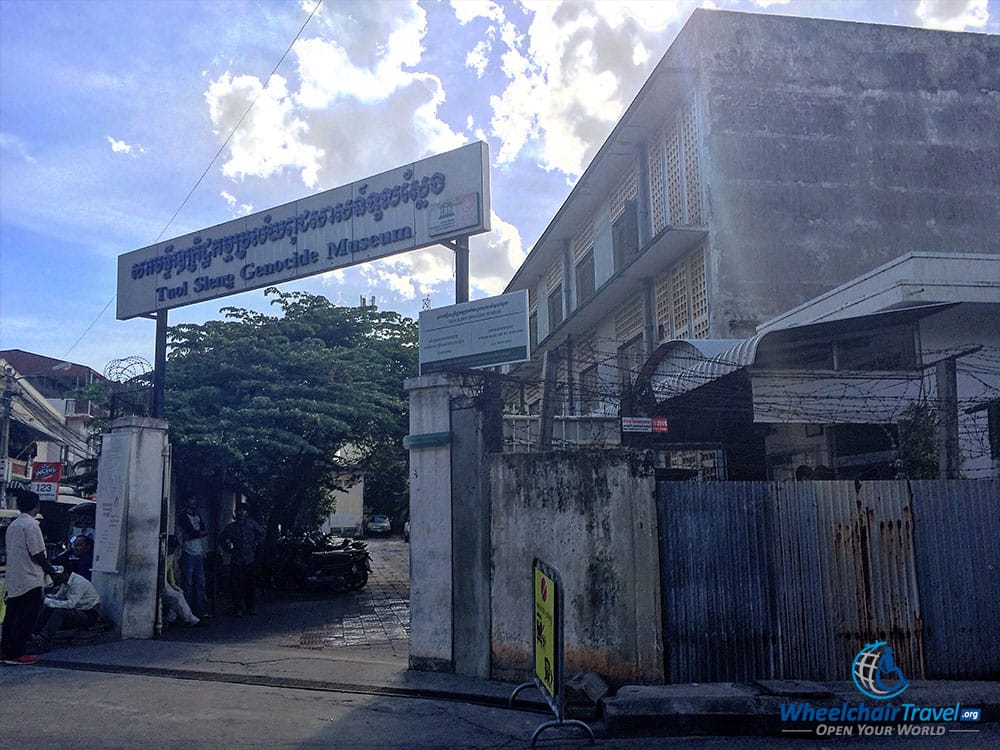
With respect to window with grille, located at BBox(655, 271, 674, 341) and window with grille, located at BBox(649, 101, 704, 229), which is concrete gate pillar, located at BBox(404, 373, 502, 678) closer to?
window with grille, located at BBox(649, 101, 704, 229)

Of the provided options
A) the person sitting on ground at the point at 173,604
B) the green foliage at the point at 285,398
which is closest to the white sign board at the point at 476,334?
the person sitting on ground at the point at 173,604

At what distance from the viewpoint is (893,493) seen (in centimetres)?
761

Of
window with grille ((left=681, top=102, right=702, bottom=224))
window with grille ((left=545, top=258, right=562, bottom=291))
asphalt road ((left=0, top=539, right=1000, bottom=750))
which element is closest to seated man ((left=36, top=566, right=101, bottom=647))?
asphalt road ((left=0, top=539, right=1000, bottom=750))

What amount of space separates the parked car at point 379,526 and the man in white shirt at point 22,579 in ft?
149

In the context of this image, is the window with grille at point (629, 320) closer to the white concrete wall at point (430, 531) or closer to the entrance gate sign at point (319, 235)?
the entrance gate sign at point (319, 235)

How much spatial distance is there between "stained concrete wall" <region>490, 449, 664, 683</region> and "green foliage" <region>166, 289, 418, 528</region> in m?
7.19

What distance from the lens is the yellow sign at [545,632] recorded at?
6.04 meters

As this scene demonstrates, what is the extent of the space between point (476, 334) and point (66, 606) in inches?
241

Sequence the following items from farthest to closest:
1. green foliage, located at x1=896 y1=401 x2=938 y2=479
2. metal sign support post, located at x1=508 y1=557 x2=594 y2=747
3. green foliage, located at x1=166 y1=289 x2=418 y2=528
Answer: green foliage, located at x1=166 y1=289 x2=418 y2=528, green foliage, located at x1=896 y1=401 x2=938 y2=479, metal sign support post, located at x1=508 y1=557 x2=594 y2=747

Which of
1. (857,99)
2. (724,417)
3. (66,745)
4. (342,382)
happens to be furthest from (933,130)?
(66,745)

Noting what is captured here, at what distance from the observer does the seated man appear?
10250 millimetres

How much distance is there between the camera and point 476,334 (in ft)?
28.7

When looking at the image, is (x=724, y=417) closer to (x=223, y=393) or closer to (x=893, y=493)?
(x=893, y=493)

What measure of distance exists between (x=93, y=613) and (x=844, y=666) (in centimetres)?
877
